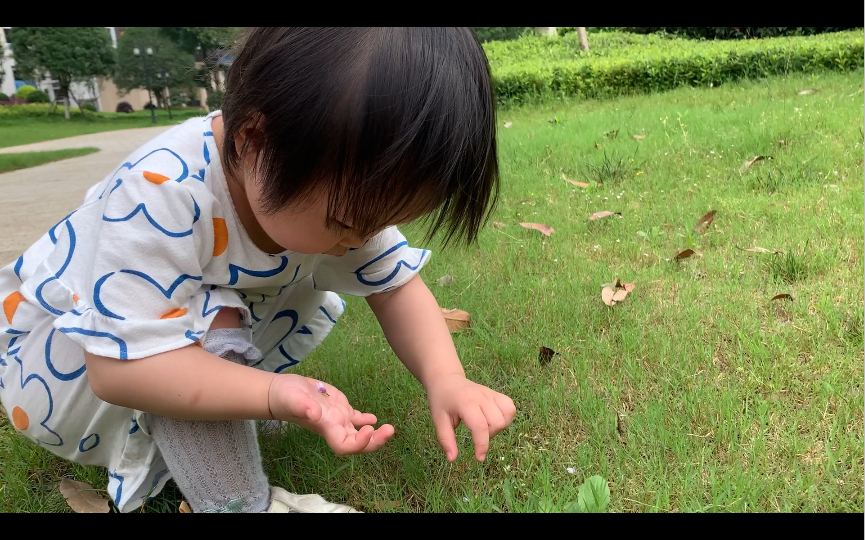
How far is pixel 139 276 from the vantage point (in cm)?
84

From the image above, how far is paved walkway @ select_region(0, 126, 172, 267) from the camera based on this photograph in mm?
2586

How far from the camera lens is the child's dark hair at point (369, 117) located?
734 millimetres

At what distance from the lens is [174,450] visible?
0.90 meters

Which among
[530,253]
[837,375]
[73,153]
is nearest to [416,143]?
[837,375]

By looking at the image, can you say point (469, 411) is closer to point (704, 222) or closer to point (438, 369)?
point (438, 369)

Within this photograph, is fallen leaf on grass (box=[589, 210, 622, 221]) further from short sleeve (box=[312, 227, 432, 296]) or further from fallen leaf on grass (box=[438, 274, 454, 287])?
short sleeve (box=[312, 227, 432, 296])

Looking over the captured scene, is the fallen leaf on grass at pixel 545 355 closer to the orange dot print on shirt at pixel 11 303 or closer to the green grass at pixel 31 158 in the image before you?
the orange dot print on shirt at pixel 11 303

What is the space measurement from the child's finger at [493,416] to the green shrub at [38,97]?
1407 cm

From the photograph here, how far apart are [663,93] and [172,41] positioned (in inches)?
620

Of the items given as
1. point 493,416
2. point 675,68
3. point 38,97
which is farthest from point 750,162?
point 38,97

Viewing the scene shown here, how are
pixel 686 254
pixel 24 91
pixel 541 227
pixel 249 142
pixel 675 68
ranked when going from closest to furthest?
pixel 249 142, pixel 686 254, pixel 541 227, pixel 675 68, pixel 24 91

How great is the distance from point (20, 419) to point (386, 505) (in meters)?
0.56

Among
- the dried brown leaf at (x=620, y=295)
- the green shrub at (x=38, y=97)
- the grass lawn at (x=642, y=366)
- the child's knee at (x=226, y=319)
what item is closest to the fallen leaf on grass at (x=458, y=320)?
the grass lawn at (x=642, y=366)
